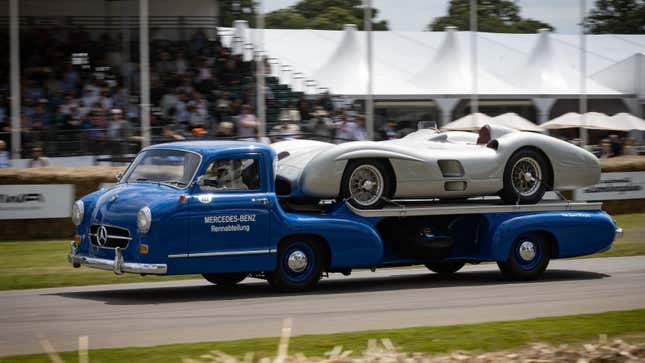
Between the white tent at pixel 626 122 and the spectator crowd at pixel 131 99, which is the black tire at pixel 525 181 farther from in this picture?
the white tent at pixel 626 122

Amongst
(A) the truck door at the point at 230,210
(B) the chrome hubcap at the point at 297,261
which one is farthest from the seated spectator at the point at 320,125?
(A) the truck door at the point at 230,210

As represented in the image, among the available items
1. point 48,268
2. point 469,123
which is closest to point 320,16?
point 469,123

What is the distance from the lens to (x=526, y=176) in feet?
43.9

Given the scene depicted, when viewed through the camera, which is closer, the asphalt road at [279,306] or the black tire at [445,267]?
the asphalt road at [279,306]

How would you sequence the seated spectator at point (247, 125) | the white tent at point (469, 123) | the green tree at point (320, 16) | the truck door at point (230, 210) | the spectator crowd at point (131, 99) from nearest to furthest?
1. the truck door at point (230, 210)
2. the spectator crowd at point (131, 99)
3. the seated spectator at point (247, 125)
4. the white tent at point (469, 123)
5. the green tree at point (320, 16)

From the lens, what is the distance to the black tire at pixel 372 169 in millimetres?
12141

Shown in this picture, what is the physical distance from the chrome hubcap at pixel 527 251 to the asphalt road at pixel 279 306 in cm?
37

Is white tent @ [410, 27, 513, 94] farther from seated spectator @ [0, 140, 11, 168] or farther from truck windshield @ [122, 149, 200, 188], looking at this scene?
truck windshield @ [122, 149, 200, 188]

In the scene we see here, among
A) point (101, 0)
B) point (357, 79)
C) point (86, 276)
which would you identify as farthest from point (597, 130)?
point (86, 276)

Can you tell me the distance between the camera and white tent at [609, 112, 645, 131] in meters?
33.7

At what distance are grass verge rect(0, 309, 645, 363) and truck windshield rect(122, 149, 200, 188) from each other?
3250mm

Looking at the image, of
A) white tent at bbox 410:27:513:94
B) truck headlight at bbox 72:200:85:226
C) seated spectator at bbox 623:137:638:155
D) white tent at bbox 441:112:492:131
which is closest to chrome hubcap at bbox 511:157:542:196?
truck headlight at bbox 72:200:85:226

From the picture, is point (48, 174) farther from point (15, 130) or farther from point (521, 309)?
point (521, 309)

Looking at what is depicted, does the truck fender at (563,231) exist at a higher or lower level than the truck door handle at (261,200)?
lower
